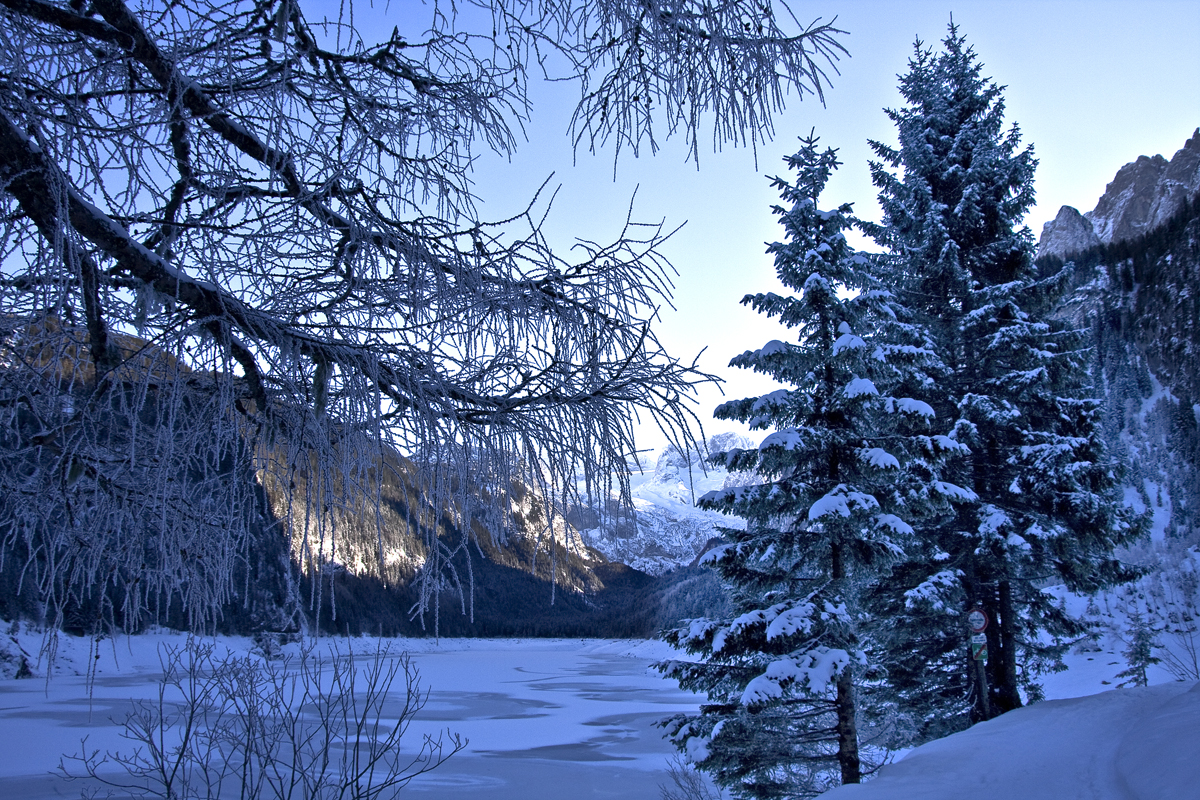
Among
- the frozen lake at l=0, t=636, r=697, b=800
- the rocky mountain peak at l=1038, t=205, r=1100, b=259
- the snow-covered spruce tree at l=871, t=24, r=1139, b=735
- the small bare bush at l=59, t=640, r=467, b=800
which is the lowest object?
the frozen lake at l=0, t=636, r=697, b=800

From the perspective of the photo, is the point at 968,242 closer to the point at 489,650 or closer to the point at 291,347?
the point at 291,347

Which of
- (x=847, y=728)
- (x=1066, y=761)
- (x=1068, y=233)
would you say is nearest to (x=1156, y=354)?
(x=1068, y=233)

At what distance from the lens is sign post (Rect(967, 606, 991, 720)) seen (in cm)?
896

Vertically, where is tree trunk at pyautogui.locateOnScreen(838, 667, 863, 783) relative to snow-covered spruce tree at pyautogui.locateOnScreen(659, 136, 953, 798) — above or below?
below

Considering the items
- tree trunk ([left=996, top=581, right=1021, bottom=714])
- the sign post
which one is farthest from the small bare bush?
tree trunk ([left=996, top=581, right=1021, bottom=714])

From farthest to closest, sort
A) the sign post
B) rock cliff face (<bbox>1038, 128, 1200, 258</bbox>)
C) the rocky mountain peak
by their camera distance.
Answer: the rocky mountain peak → rock cliff face (<bbox>1038, 128, 1200, 258</bbox>) → the sign post

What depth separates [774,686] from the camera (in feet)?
22.2

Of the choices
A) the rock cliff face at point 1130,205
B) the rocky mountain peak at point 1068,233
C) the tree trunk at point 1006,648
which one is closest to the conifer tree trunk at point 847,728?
the tree trunk at point 1006,648

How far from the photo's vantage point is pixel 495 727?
2589 centimetres

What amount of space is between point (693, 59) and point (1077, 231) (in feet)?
373

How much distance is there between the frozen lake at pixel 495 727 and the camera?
1686cm

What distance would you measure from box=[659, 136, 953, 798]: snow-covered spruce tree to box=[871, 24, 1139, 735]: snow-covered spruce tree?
2.40m

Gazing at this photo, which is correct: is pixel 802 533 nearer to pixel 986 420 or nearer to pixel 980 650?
pixel 980 650

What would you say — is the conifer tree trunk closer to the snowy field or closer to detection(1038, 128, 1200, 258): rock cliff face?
the snowy field
